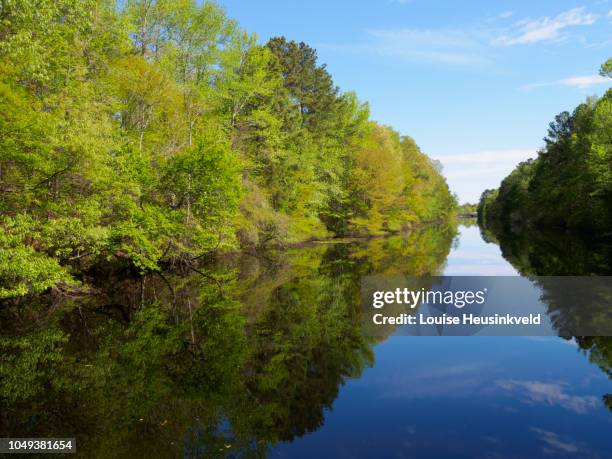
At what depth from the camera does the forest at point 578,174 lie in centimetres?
4422

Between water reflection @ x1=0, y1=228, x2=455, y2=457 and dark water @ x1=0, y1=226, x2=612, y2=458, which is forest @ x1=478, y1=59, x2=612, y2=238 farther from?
dark water @ x1=0, y1=226, x2=612, y2=458

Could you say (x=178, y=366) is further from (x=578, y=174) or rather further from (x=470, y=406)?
(x=578, y=174)

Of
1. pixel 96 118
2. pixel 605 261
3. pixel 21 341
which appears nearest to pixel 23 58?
pixel 96 118

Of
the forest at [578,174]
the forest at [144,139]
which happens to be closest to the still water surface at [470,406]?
the forest at [144,139]

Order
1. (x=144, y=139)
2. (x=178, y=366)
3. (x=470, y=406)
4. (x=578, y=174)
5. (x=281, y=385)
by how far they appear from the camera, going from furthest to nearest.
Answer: (x=578, y=174) < (x=144, y=139) < (x=178, y=366) < (x=281, y=385) < (x=470, y=406)

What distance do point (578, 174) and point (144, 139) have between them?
48.0 meters

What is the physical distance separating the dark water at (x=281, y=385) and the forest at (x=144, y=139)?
3.09 meters

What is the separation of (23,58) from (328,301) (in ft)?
46.9

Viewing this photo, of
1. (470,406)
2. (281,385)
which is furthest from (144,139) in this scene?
(470,406)

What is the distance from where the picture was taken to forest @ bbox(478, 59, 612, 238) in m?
44.2

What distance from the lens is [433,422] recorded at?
26.2 feet

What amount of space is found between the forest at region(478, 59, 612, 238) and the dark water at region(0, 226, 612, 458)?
39457mm

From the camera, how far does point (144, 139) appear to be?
25172 mm

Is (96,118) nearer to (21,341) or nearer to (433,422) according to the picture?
(21,341)
